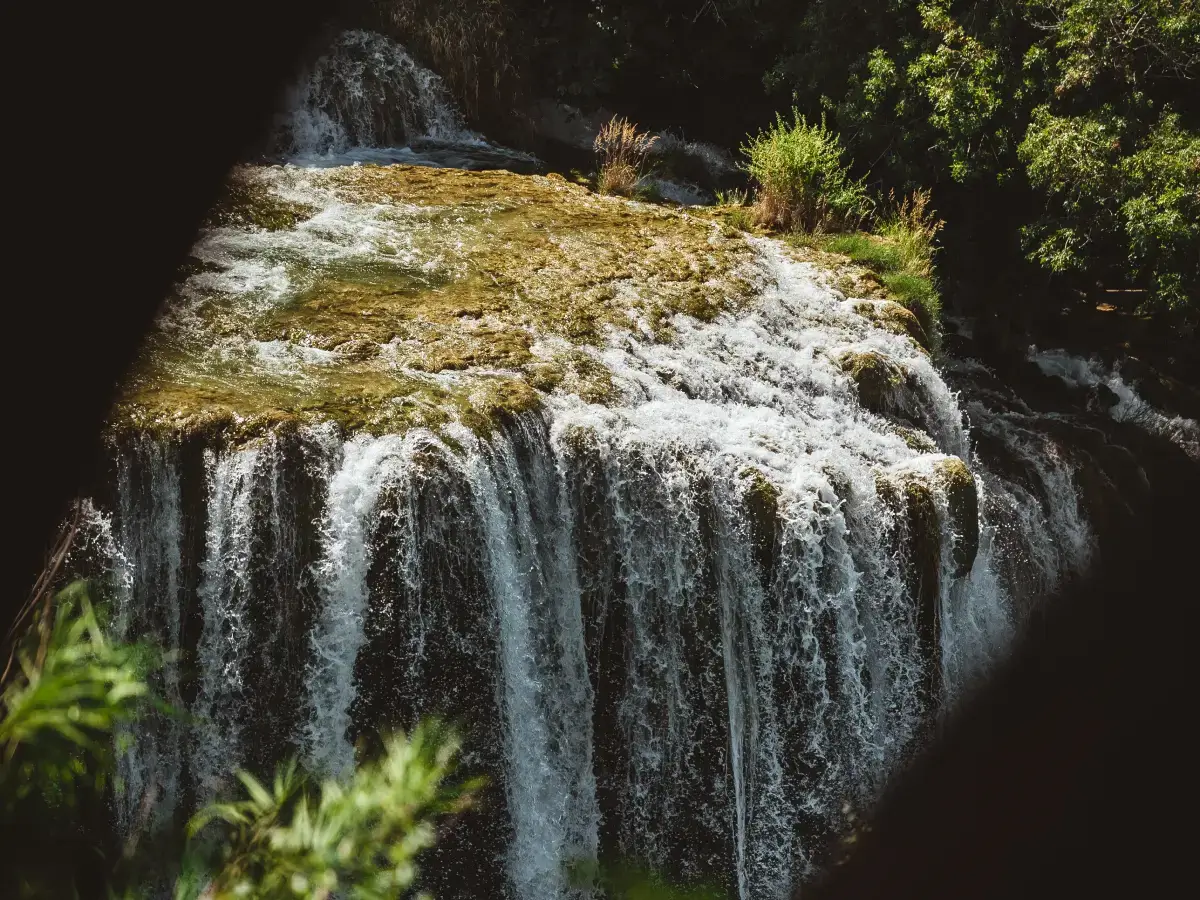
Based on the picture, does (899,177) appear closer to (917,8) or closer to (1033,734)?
(917,8)

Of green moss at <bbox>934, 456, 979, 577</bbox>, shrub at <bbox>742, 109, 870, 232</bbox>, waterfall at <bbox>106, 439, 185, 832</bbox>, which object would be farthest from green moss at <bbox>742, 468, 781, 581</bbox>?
shrub at <bbox>742, 109, 870, 232</bbox>

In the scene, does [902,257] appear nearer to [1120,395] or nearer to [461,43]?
[1120,395]

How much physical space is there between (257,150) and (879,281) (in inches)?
233

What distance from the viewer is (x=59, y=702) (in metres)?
1.36

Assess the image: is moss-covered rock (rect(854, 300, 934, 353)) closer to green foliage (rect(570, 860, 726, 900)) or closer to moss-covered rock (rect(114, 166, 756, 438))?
moss-covered rock (rect(114, 166, 756, 438))

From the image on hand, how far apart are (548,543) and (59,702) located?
13.0 ft

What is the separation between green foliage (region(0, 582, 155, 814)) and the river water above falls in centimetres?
279

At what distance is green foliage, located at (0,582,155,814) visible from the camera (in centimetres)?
129

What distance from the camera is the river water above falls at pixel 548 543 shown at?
4.73 meters

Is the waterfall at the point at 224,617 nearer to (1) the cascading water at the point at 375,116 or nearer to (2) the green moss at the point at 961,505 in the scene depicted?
(2) the green moss at the point at 961,505

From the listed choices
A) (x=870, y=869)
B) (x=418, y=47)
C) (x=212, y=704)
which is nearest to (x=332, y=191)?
(x=418, y=47)

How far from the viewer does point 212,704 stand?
15.8ft

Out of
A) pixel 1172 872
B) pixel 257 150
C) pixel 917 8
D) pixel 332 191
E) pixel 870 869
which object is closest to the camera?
pixel 870 869

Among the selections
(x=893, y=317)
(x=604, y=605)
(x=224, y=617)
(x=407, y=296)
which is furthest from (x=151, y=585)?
(x=893, y=317)
